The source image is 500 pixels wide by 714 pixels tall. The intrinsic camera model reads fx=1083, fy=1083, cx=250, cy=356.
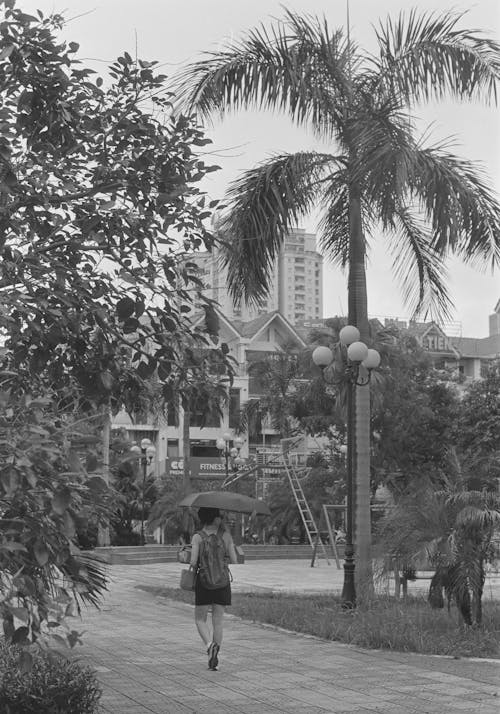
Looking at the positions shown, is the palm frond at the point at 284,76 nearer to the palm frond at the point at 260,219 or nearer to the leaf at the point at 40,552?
the palm frond at the point at 260,219

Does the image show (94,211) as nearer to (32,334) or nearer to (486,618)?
(32,334)

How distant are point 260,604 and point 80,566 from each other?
1150 centimetres

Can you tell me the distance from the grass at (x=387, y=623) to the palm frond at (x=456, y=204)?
510cm

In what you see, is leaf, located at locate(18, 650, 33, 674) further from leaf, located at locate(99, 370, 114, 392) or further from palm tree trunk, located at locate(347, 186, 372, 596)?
palm tree trunk, located at locate(347, 186, 372, 596)

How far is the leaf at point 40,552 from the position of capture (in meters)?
4.61

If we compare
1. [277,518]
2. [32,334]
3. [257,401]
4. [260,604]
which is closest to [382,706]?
[32,334]

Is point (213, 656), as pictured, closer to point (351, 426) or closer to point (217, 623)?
point (217, 623)

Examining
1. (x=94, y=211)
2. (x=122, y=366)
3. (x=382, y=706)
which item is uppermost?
(x=94, y=211)

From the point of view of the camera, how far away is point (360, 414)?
16.2m

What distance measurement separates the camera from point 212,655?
994 cm

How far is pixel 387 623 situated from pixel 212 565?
2.86 metres

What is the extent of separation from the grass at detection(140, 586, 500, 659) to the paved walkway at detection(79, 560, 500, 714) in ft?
0.78

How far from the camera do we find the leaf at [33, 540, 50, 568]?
461 cm

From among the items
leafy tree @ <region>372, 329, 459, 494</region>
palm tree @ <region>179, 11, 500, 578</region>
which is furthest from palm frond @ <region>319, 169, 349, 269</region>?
leafy tree @ <region>372, 329, 459, 494</region>
